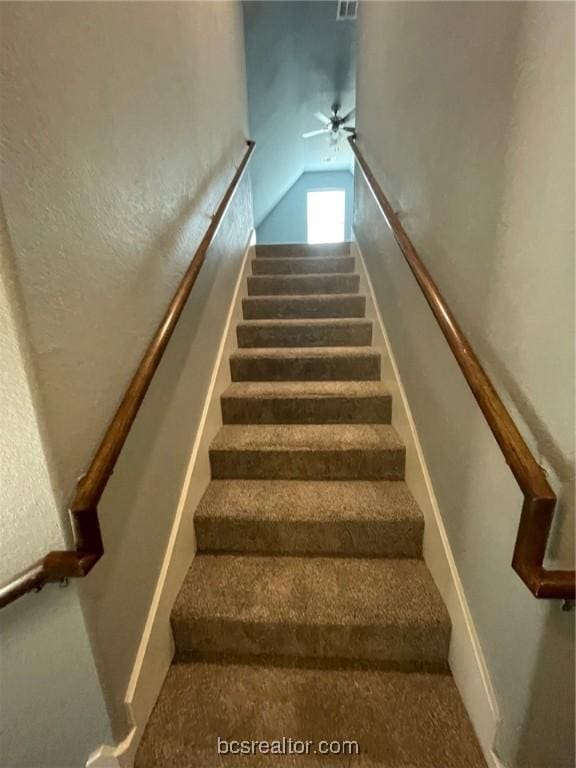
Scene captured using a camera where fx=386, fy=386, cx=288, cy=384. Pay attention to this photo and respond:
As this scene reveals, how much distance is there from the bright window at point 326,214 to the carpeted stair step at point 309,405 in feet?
15.8

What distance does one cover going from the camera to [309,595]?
1276mm

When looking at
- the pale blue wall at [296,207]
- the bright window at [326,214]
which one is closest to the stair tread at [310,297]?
the pale blue wall at [296,207]

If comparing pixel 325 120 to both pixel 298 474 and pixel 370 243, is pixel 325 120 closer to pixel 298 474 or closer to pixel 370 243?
pixel 370 243

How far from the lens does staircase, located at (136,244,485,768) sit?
1029 millimetres

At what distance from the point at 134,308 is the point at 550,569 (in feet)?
3.59

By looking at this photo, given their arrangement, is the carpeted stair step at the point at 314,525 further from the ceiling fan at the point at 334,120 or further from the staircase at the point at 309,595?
the ceiling fan at the point at 334,120

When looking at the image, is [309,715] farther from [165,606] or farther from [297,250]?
[297,250]

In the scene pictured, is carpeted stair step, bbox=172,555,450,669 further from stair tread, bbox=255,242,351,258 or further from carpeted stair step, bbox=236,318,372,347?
stair tread, bbox=255,242,351,258

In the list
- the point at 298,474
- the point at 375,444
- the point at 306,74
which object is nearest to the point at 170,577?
the point at 298,474

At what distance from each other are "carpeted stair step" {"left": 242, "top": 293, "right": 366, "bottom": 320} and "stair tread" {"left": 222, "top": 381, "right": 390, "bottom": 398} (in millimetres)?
614

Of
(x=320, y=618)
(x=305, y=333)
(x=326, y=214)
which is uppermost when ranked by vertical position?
(x=326, y=214)

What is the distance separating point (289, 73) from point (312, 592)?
409 centimetres

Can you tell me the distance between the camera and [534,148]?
74 centimetres

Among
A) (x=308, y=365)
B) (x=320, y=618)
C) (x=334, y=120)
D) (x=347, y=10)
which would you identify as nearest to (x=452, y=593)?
(x=320, y=618)
